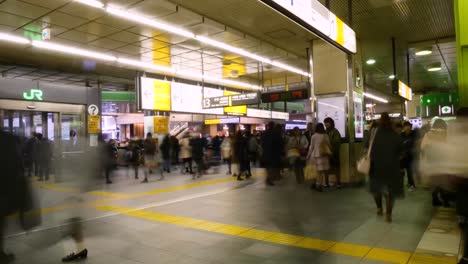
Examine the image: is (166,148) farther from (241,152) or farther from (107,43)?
(107,43)

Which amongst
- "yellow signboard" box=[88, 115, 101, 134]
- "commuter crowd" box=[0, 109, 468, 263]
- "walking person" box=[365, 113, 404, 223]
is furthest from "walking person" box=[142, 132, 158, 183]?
"walking person" box=[365, 113, 404, 223]

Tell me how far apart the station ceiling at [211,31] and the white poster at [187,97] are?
2.73ft

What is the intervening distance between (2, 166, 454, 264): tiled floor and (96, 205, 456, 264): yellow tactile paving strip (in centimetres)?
2

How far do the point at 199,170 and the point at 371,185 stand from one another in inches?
292

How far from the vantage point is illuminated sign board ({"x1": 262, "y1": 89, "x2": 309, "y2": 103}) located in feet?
32.3

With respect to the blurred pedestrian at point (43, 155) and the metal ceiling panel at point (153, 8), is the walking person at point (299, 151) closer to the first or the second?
the metal ceiling panel at point (153, 8)

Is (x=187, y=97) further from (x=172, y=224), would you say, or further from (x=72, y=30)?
(x=172, y=224)

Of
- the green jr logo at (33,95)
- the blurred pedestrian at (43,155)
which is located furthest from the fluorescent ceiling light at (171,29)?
the blurred pedestrian at (43,155)

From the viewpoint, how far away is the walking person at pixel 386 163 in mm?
→ 5133

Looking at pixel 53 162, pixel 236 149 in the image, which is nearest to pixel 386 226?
pixel 236 149

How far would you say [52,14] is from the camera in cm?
786

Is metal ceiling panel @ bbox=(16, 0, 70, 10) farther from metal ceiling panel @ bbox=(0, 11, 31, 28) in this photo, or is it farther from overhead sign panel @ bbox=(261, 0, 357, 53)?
overhead sign panel @ bbox=(261, 0, 357, 53)

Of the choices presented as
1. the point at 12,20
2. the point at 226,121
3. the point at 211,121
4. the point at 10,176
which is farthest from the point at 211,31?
the point at 211,121

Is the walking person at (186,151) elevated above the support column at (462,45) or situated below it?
below
